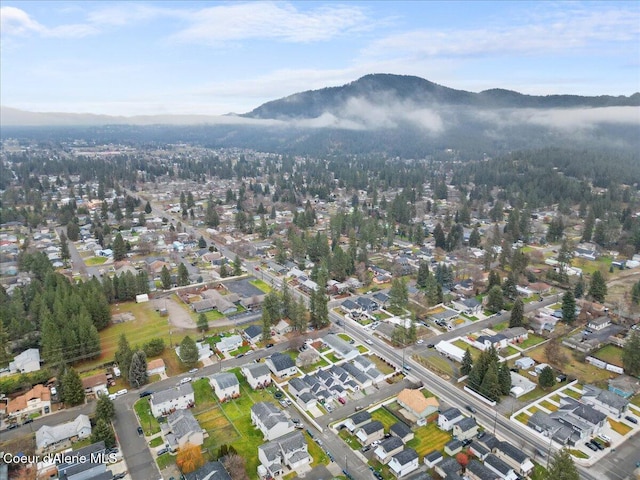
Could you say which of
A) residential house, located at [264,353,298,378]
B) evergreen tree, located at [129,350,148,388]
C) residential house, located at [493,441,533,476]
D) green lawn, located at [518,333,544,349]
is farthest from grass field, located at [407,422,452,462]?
evergreen tree, located at [129,350,148,388]

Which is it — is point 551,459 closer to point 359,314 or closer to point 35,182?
point 359,314

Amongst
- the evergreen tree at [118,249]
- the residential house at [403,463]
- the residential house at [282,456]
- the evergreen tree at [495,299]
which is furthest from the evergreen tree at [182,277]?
the residential house at [403,463]

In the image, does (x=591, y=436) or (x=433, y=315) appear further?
(x=433, y=315)

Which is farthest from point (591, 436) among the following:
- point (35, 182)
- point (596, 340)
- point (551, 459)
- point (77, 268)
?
point (35, 182)

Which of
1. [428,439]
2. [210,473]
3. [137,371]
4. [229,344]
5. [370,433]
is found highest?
[137,371]

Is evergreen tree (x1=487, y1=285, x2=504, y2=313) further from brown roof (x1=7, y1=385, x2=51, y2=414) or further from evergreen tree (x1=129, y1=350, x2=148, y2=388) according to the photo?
brown roof (x1=7, y1=385, x2=51, y2=414)

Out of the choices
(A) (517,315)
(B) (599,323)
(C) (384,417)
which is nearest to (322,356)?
(C) (384,417)

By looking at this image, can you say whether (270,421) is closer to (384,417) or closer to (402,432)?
(384,417)
